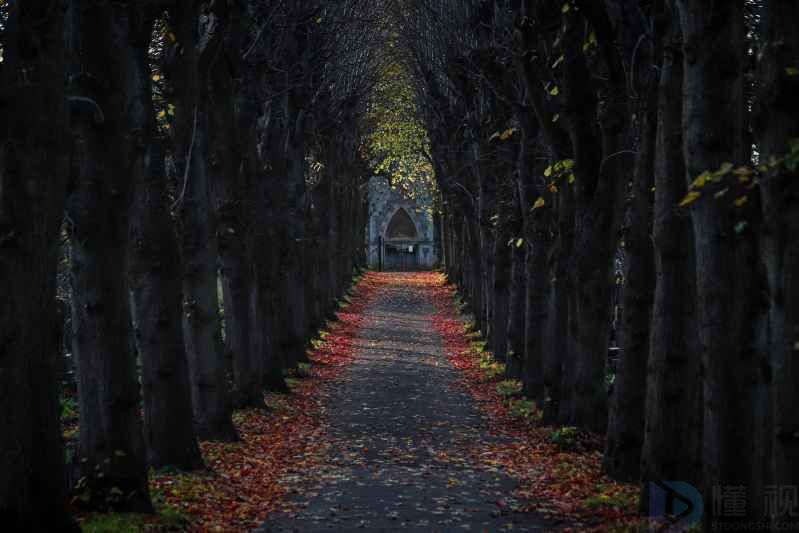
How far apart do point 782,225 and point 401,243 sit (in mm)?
A: 83482

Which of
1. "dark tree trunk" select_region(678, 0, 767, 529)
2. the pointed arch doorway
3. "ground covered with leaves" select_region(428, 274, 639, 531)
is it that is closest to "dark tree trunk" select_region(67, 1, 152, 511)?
"ground covered with leaves" select_region(428, 274, 639, 531)

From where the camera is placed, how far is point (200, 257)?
14.3 meters

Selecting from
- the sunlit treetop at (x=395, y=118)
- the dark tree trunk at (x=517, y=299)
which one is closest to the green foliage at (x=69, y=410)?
the dark tree trunk at (x=517, y=299)

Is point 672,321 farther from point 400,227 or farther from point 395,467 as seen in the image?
point 400,227

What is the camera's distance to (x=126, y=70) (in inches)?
395

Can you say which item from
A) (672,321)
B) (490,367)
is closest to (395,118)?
(490,367)

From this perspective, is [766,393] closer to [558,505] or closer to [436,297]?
[558,505]

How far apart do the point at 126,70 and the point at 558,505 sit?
240 inches

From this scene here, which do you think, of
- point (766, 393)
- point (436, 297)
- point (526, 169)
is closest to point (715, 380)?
point (766, 393)

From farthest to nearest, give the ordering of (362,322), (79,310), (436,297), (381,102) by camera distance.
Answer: (436,297), (381,102), (362,322), (79,310)

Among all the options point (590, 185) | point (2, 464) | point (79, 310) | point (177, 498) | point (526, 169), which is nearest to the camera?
point (2, 464)

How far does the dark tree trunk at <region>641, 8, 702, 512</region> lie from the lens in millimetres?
9336

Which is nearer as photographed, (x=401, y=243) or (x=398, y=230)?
(x=401, y=243)

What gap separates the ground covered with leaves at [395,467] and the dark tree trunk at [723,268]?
1.95m
